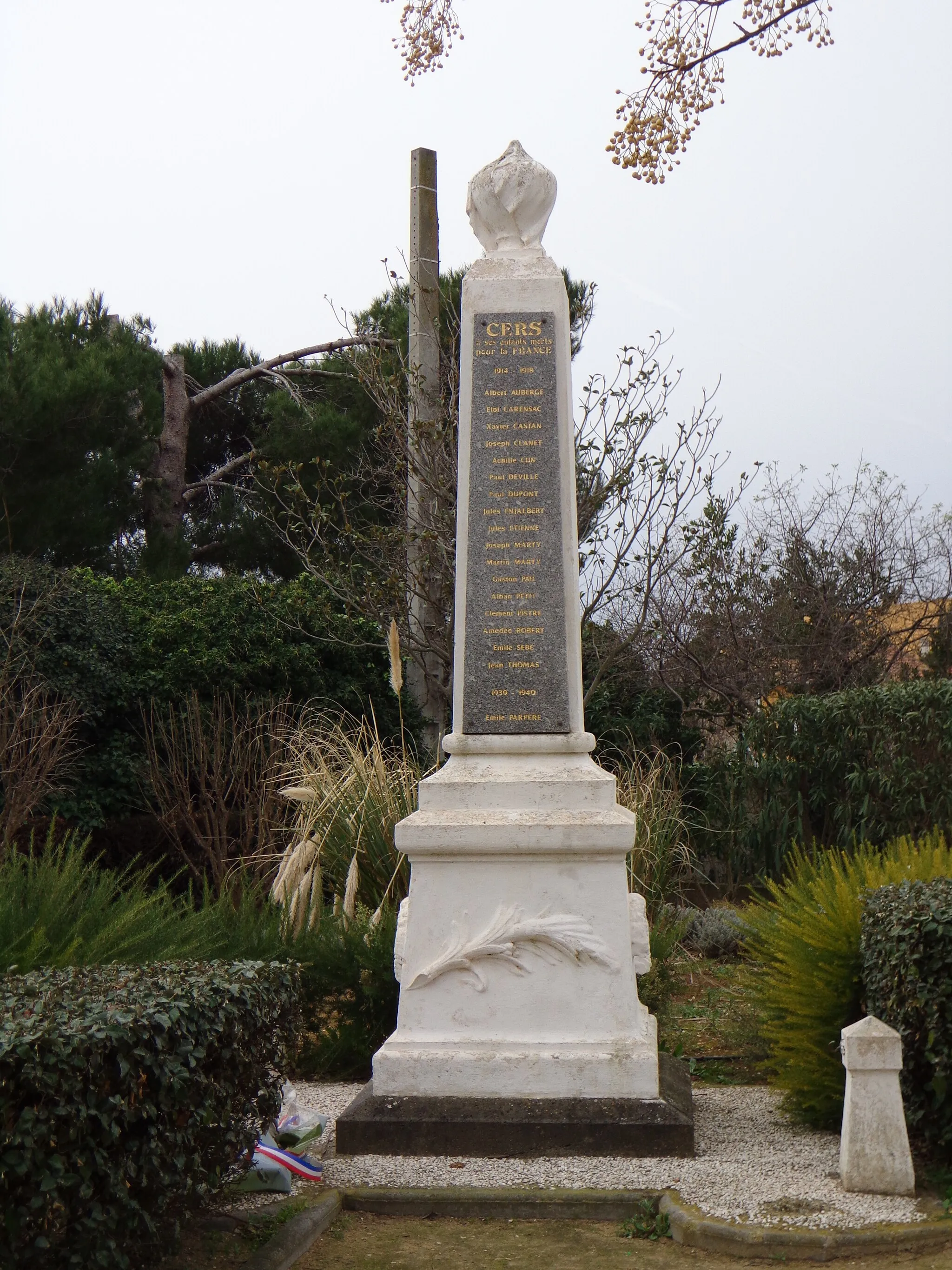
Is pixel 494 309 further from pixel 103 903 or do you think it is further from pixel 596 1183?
pixel 596 1183

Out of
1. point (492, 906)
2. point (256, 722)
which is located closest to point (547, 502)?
point (492, 906)

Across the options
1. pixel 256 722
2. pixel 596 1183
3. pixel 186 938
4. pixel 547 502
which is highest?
pixel 547 502

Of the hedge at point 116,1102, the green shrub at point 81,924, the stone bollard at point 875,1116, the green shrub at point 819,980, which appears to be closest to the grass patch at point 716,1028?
the green shrub at point 819,980

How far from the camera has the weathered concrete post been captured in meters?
11.9

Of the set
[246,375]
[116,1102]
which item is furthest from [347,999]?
[246,375]

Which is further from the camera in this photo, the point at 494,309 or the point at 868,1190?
the point at 494,309

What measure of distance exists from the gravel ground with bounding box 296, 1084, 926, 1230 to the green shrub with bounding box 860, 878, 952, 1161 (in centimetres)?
38

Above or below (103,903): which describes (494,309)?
above

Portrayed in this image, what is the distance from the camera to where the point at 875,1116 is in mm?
4453

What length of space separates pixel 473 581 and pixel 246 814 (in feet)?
15.6

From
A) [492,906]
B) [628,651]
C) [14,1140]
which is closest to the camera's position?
[14,1140]

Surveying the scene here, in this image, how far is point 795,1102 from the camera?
548 cm

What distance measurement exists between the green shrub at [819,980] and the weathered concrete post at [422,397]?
21.2 ft

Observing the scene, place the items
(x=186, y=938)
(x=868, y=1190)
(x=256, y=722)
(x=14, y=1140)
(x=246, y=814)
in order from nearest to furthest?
(x=14, y=1140) < (x=868, y=1190) < (x=186, y=938) < (x=246, y=814) < (x=256, y=722)
